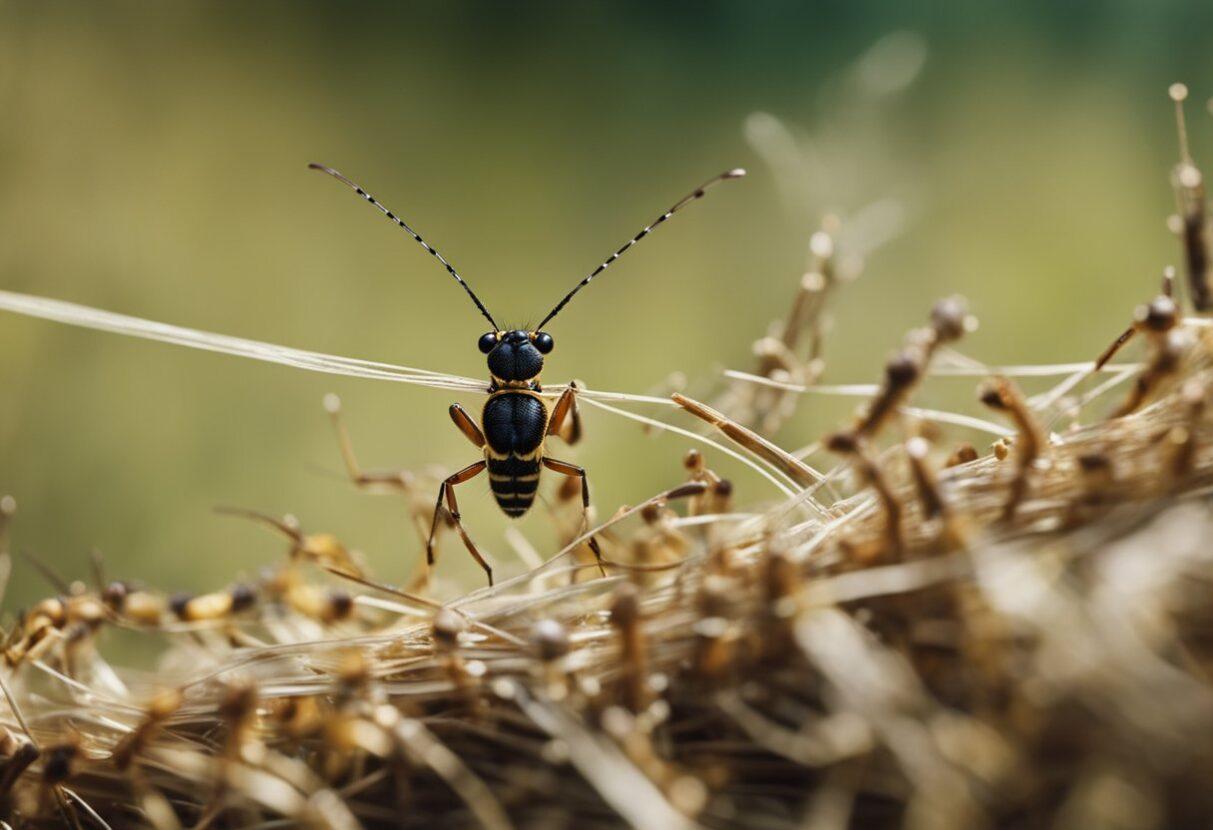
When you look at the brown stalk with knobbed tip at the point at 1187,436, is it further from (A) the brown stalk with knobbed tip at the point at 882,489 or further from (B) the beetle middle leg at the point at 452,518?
(B) the beetle middle leg at the point at 452,518

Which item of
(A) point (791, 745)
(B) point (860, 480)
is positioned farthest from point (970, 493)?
(A) point (791, 745)

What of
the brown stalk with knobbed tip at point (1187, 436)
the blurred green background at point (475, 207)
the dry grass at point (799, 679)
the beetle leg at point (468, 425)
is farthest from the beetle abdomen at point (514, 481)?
the blurred green background at point (475, 207)

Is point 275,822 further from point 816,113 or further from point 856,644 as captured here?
point 816,113

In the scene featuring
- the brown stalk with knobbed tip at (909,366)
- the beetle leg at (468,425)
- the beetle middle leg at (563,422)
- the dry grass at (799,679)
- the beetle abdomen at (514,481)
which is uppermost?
the beetle leg at (468,425)

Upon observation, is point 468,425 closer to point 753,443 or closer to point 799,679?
point 753,443

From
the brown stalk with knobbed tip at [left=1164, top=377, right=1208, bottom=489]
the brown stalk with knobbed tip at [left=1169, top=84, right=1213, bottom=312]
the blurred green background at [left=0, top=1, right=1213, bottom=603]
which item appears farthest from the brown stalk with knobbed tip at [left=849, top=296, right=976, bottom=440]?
the blurred green background at [left=0, top=1, right=1213, bottom=603]
